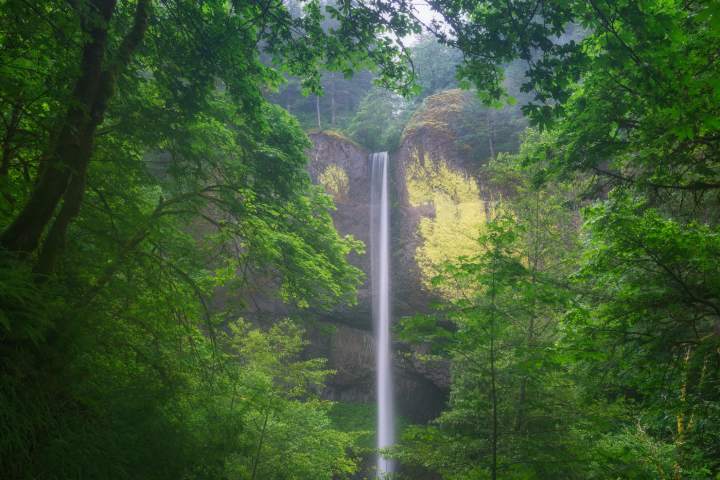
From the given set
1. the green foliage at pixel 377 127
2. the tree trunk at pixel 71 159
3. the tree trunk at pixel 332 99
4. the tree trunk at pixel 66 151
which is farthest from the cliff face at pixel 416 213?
the tree trunk at pixel 66 151

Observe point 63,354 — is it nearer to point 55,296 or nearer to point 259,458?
point 55,296

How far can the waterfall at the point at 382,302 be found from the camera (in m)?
20.1

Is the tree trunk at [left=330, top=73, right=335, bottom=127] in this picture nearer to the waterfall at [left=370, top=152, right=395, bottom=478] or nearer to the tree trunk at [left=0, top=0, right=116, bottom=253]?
the waterfall at [left=370, top=152, right=395, bottom=478]

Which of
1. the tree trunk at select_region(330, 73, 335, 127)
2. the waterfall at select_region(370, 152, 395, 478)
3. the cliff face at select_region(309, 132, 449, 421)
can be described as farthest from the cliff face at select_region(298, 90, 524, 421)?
the tree trunk at select_region(330, 73, 335, 127)

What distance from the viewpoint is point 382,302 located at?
68.6 ft

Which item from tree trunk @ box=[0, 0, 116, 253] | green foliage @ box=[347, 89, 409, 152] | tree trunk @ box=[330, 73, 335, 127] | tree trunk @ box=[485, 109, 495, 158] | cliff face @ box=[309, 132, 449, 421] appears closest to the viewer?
tree trunk @ box=[0, 0, 116, 253]

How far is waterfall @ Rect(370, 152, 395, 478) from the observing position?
20062 mm

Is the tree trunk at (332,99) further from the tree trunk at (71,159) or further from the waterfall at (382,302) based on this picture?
the tree trunk at (71,159)

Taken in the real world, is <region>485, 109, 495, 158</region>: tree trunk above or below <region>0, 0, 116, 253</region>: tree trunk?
above

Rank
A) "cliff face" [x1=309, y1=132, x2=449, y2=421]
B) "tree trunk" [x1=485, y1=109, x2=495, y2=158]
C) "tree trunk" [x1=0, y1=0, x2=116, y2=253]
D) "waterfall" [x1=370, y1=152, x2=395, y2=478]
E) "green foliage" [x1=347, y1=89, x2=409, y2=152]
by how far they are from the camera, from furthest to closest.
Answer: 1. "green foliage" [x1=347, y1=89, x2=409, y2=152]
2. "tree trunk" [x1=485, y1=109, x2=495, y2=158]
3. "cliff face" [x1=309, y1=132, x2=449, y2=421]
4. "waterfall" [x1=370, y1=152, x2=395, y2=478]
5. "tree trunk" [x1=0, y1=0, x2=116, y2=253]

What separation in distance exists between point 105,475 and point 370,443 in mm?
17639

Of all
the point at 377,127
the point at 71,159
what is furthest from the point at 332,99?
the point at 71,159

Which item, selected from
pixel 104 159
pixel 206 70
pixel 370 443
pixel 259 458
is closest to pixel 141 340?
pixel 104 159

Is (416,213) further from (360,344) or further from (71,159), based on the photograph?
(71,159)
